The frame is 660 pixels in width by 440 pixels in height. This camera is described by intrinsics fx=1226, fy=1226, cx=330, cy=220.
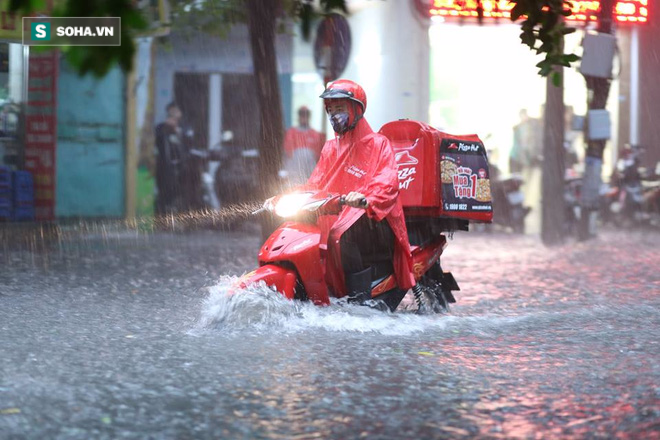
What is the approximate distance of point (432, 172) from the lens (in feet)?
26.9

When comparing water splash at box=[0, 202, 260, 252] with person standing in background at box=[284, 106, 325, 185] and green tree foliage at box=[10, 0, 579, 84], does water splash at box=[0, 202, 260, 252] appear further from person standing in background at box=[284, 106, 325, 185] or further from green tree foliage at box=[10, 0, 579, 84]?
green tree foliage at box=[10, 0, 579, 84]

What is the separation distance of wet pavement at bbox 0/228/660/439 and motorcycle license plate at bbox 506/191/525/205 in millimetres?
9335

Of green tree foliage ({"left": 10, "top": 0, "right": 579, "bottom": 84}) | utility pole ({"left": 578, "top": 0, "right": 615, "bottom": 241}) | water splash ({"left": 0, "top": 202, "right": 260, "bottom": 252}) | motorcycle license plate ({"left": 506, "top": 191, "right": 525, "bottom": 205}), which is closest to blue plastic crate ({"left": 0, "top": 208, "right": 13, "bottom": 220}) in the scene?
water splash ({"left": 0, "top": 202, "right": 260, "bottom": 252})

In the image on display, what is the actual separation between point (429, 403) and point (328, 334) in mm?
1879

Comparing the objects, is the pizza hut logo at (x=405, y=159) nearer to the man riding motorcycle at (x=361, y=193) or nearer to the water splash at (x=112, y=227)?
the man riding motorcycle at (x=361, y=193)

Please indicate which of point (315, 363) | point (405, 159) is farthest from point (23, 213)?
point (315, 363)

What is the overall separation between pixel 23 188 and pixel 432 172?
11577 millimetres

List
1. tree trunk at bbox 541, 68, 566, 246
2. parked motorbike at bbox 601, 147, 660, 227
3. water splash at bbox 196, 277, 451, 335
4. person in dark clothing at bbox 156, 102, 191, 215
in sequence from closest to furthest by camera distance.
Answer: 1. water splash at bbox 196, 277, 451, 335
2. tree trunk at bbox 541, 68, 566, 246
3. person in dark clothing at bbox 156, 102, 191, 215
4. parked motorbike at bbox 601, 147, 660, 227

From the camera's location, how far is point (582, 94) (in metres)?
24.4

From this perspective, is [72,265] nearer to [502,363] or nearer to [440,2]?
[502,363]

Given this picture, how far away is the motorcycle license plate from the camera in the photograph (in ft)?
67.5

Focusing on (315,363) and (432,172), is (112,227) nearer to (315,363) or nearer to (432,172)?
(432,172)

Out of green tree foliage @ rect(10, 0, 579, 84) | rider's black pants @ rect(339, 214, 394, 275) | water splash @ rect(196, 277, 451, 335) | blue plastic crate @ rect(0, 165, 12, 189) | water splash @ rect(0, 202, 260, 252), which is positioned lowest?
water splash @ rect(0, 202, 260, 252)

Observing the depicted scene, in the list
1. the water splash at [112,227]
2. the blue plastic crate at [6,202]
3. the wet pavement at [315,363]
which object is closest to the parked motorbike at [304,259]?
the wet pavement at [315,363]
